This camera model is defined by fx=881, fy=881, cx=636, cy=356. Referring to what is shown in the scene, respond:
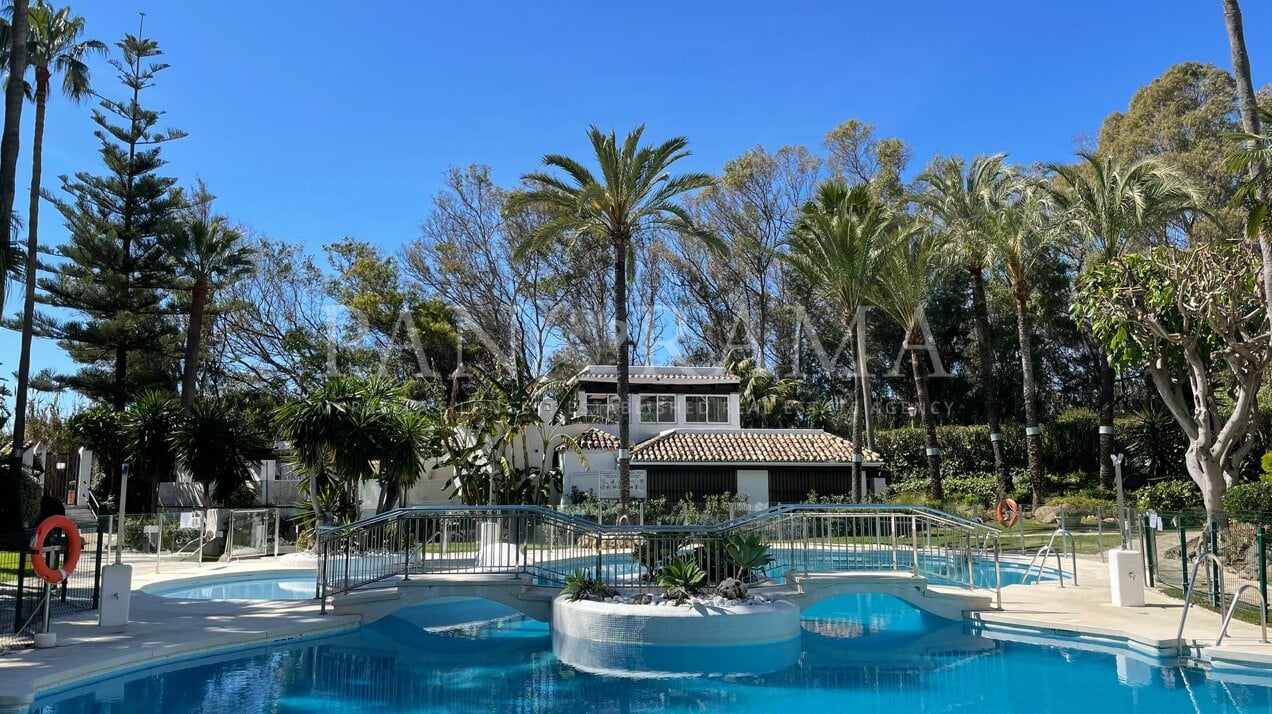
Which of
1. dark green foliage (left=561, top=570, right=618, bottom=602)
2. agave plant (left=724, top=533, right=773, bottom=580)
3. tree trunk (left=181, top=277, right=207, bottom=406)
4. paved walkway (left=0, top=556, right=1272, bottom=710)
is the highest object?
tree trunk (left=181, top=277, right=207, bottom=406)

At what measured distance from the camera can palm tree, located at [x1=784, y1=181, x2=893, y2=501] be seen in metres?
27.3

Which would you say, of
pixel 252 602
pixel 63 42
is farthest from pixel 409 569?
pixel 63 42

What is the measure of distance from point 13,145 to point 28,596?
14113mm

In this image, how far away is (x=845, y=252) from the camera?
27.5 m

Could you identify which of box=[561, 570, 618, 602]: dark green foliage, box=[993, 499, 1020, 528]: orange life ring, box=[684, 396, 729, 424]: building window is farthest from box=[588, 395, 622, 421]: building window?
box=[561, 570, 618, 602]: dark green foliage

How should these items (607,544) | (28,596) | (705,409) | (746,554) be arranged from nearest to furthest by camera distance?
(28,596) → (746,554) → (607,544) → (705,409)

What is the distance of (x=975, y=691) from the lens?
1032 cm

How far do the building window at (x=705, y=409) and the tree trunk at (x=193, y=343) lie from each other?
705 inches

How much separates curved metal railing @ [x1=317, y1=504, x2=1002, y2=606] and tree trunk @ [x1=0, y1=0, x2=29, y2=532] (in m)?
11.6

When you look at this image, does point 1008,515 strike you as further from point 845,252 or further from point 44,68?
point 44,68

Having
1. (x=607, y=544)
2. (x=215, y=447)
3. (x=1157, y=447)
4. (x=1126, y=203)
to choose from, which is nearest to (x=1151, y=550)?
(x=607, y=544)

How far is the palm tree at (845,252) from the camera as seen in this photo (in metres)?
27.3

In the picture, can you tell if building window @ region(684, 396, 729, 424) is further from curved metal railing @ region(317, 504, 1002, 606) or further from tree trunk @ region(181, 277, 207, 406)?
curved metal railing @ region(317, 504, 1002, 606)

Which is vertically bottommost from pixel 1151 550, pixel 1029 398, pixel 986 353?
pixel 1151 550
